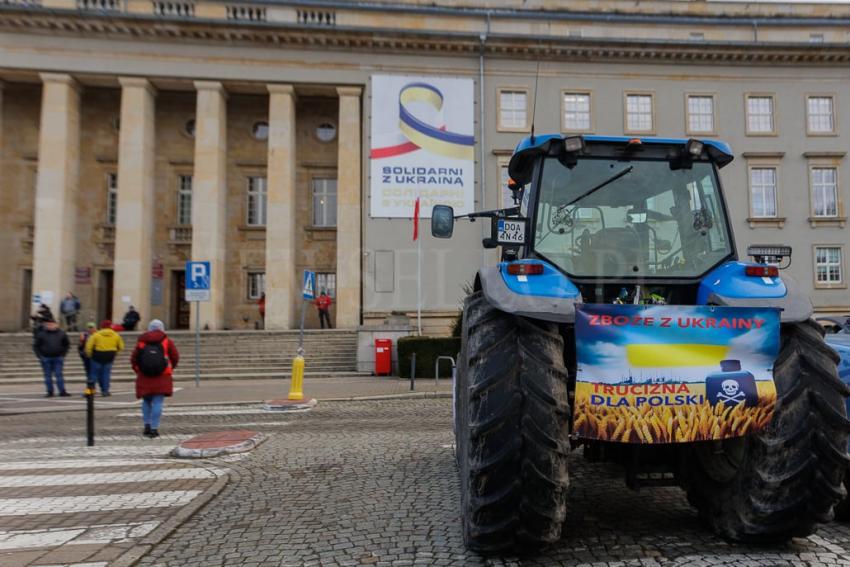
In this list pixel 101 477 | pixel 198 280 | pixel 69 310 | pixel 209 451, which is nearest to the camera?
pixel 101 477

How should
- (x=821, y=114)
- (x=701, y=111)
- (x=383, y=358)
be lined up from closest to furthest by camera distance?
(x=383, y=358) < (x=701, y=111) < (x=821, y=114)

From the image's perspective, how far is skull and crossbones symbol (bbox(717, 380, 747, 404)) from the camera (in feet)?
10.2

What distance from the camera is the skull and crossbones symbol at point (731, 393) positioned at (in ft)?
10.2

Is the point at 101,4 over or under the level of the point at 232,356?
A: over

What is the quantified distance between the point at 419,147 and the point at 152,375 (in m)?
19.0

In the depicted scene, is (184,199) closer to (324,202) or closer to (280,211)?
(280,211)

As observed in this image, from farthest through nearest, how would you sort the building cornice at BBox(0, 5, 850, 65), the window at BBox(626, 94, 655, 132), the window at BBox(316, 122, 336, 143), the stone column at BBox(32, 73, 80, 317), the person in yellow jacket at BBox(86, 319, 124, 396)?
the window at BBox(316, 122, 336, 143), the window at BBox(626, 94, 655, 132), the stone column at BBox(32, 73, 80, 317), the building cornice at BBox(0, 5, 850, 65), the person in yellow jacket at BBox(86, 319, 124, 396)

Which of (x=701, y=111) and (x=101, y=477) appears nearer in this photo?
(x=101, y=477)

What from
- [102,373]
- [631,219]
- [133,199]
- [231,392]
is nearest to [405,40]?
[133,199]

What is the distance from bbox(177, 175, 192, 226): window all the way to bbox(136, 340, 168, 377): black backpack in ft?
73.0

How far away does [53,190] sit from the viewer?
24.9m

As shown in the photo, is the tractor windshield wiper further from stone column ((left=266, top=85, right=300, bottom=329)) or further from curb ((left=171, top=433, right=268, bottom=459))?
stone column ((left=266, top=85, right=300, bottom=329))

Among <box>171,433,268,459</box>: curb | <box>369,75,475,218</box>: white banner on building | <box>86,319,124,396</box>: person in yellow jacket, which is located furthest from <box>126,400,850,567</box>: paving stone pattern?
<box>369,75,475,218</box>: white banner on building

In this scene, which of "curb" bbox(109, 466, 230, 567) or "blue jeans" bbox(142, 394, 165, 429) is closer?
"curb" bbox(109, 466, 230, 567)
